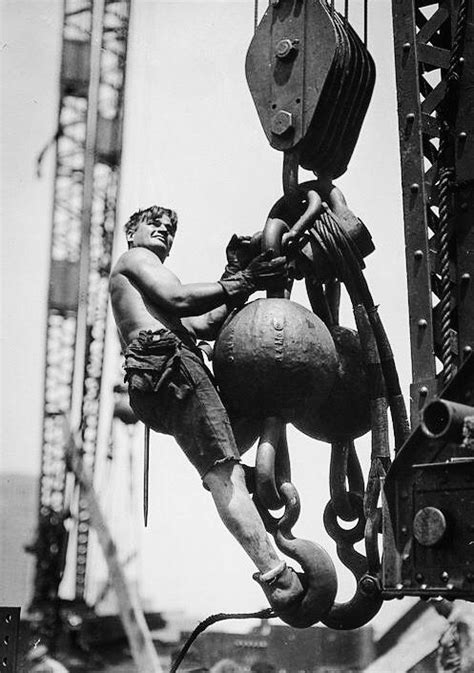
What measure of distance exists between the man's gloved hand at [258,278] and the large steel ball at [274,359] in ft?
0.38

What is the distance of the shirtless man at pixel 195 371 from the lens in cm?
535

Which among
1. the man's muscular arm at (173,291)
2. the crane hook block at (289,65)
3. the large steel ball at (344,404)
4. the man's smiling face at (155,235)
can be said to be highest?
the crane hook block at (289,65)

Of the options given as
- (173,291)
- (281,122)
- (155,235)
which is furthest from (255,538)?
(281,122)

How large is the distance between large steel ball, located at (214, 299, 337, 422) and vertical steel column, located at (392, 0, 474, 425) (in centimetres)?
110

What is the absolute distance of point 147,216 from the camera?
623 cm

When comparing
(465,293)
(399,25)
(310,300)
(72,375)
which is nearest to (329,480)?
(310,300)

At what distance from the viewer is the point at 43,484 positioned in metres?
22.3

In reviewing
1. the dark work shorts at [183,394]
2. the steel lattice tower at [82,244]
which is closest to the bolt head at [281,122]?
the dark work shorts at [183,394]

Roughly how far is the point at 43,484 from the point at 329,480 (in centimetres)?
1720

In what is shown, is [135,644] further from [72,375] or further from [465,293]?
[465,293]

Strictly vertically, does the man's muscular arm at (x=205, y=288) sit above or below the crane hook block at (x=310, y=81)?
below

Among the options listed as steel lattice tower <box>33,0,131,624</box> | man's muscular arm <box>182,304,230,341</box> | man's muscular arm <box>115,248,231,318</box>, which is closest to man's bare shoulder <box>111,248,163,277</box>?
man's muscular arm <box>115,248,231,318</box>

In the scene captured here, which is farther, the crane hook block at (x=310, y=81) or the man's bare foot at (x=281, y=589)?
the crane hook block at (x=310, y=81)

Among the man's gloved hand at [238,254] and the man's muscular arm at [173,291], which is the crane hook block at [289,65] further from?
the man's muscular arm at [173,291]
